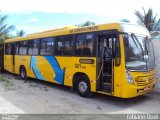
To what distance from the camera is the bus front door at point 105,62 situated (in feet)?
29.1

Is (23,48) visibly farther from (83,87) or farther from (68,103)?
(68,103)

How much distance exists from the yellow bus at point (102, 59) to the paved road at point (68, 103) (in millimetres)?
475

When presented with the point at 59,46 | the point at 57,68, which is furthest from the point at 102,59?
the point at 57,68

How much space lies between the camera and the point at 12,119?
6.70 m

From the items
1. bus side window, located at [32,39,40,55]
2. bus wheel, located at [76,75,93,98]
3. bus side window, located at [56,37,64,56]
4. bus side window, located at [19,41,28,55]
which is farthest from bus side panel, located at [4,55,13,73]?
bus wheel, located at [76,75,93,98]

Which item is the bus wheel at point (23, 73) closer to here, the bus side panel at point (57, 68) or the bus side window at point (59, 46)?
the bus side panel at point (57, 68)

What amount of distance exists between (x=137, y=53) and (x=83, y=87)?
8.84 feet

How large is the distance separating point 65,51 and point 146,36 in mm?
3633

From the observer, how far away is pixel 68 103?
8.80m

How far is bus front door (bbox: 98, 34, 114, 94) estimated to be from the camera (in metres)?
8.86

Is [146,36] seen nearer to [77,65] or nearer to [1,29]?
[77,65]

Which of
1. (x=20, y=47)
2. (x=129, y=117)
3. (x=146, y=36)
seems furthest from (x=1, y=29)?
(x=129, y=117)

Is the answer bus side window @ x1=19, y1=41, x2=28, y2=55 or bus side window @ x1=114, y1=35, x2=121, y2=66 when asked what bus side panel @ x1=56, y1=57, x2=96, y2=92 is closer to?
bus side window @ x1=114, y1=35, x2=121, y2=66

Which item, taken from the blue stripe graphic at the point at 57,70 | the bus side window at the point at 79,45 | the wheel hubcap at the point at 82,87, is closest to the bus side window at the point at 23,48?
the blue stripe graphic at the point at 57,70
